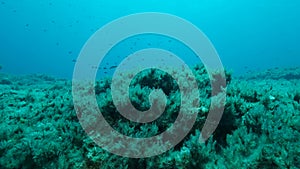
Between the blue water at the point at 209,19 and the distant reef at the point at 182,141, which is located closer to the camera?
the distant reef at the point at 182,141

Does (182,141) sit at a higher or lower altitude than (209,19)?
lower

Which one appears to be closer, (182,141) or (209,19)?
(182,141)

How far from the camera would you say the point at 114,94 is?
373 cm

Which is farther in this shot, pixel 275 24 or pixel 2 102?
pixel 275 24

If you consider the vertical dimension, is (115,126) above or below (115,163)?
above

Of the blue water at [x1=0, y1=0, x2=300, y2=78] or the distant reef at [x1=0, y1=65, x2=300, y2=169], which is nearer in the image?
the distant reef at [x1=0, y1=65, x2=300, y2=169]

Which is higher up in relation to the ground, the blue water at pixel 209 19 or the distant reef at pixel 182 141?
the blue water at pixel 209 19

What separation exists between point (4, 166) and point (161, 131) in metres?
2.05

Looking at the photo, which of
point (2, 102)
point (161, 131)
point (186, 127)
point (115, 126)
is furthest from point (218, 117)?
point (2, 102)

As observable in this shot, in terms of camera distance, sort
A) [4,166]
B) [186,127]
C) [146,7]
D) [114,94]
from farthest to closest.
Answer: [146,7] < [114,94] < [186,127] < [4,166]

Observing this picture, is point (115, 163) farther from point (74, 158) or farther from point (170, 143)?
point (170, 143)

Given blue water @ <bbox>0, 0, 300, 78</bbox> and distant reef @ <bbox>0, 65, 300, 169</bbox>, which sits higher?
blue water @ <bbox>0, 0, 300, 78</bbox>

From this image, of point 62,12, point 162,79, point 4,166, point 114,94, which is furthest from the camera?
point 62,12

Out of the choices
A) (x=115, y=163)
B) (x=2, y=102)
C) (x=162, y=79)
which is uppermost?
(x=2, y=102)
